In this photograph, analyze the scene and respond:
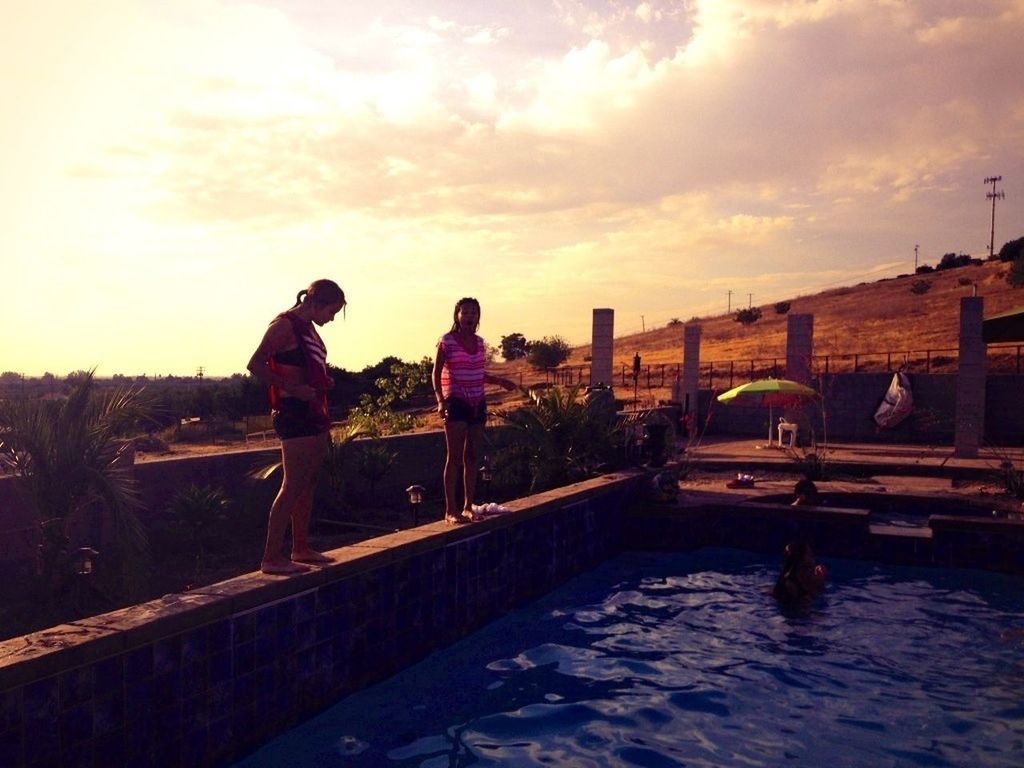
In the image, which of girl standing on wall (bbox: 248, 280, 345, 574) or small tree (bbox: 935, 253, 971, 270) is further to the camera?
small tree (bbox: 935, 253, 971, 270)

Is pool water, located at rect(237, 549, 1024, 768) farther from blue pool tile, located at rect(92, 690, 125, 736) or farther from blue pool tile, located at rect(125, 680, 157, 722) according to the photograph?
blue pool tile, located at rect(92, 690, 125, 736)

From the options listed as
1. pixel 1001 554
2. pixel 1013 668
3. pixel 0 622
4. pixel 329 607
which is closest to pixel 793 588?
pixel 1013 668

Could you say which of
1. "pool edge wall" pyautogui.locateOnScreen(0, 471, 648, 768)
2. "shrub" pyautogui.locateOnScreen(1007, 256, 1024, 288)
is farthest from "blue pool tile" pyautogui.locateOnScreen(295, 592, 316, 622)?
"shrub" pyautogui.locateOnScreen(1007, 256, 1024, 288)

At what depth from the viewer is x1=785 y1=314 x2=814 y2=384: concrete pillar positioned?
20344mm

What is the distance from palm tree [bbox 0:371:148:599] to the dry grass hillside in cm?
4251

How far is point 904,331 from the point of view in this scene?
2301 inches

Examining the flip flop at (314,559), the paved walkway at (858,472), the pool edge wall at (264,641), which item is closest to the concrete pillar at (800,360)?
the paved walkway at (858,472)

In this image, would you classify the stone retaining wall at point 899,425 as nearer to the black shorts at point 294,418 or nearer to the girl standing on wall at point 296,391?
the girl standing on wall at point 296,391

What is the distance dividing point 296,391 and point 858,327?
65.8 m

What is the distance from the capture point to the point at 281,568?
4.80 metres

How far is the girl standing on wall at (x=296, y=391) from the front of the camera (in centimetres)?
475

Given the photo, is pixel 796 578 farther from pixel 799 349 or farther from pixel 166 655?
pixel 799 349

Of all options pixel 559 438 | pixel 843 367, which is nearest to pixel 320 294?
pixel 559 438

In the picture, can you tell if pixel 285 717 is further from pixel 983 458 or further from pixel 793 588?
pixel 983 458
